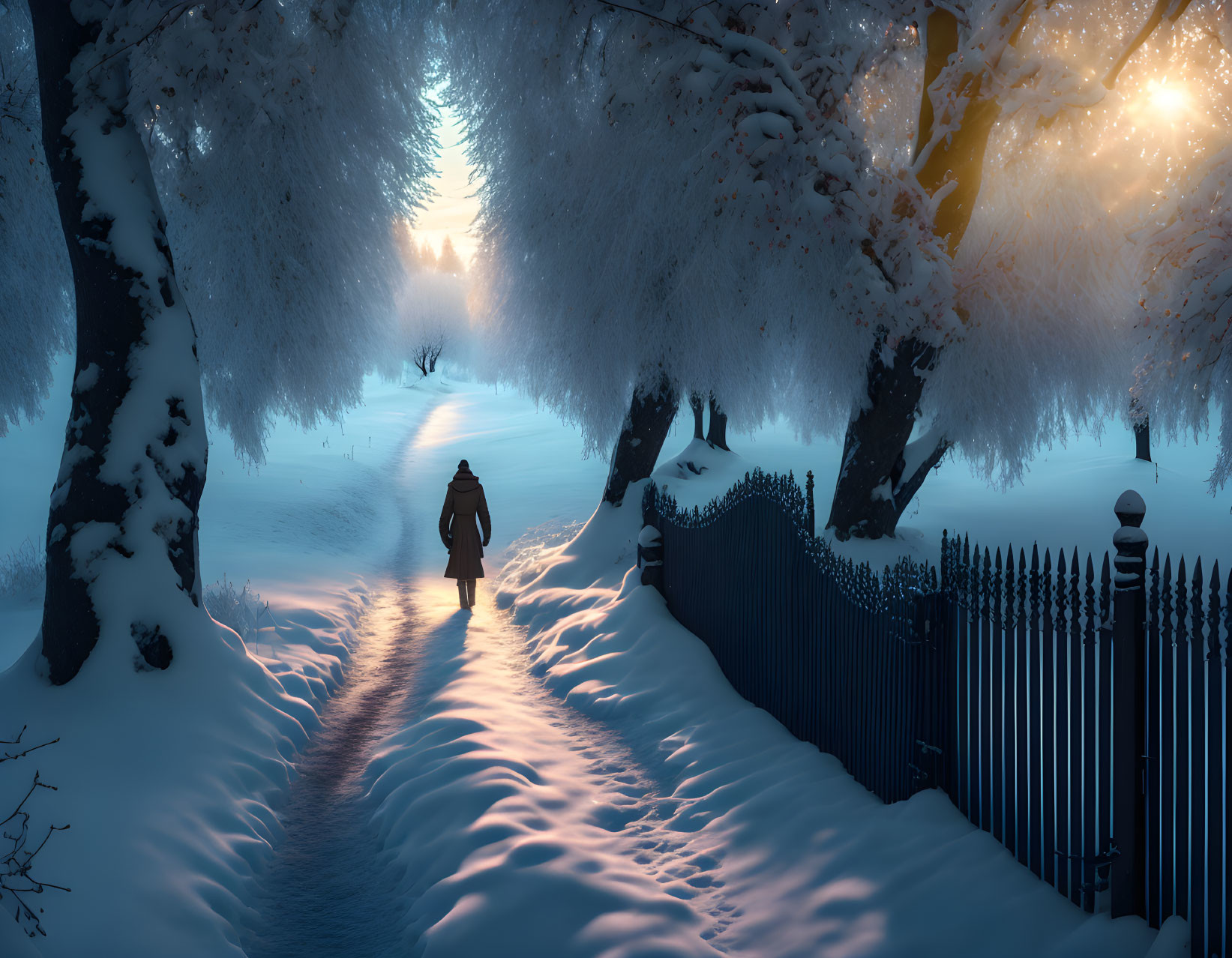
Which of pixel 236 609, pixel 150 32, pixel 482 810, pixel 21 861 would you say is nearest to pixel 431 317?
pixel 236 609

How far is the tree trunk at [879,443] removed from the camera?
370 inches

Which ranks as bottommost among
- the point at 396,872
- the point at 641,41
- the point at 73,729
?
the point at 396,872

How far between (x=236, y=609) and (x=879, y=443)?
24.2ft

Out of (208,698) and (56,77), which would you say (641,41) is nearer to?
(56,77)

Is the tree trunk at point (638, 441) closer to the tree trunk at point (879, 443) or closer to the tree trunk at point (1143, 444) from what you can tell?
the tree trunk at point (879, 443)

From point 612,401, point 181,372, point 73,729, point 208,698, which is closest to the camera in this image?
point 73,729

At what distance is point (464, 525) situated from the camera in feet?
37.5

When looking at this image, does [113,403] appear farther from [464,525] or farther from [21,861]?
[464,525]

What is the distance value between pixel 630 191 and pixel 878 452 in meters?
4.30

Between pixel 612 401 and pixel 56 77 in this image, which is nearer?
pixel 56 77

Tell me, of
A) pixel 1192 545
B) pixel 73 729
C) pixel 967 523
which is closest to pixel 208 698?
pixel 73 729

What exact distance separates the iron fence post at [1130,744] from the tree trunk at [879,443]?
5962 mm

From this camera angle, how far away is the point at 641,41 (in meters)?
8.75

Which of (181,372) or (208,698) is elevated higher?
(181,372)
